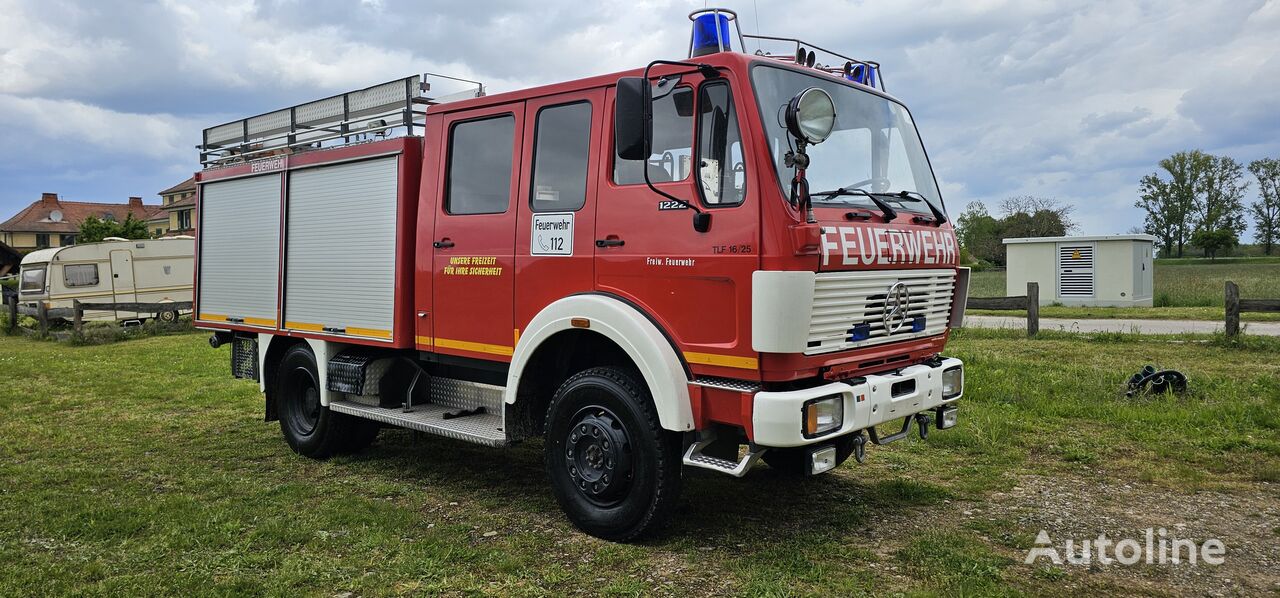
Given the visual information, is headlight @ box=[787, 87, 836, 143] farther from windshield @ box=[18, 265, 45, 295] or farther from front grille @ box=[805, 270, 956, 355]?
windshield @ box=[18, 265, 45, 295]

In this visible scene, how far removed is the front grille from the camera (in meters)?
4.52

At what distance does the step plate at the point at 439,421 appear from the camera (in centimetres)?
571

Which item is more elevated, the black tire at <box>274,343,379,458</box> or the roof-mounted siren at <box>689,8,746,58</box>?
the roof-mounted siren at <box>689,8,746,58</box>

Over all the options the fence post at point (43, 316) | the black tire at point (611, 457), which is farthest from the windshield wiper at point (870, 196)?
the fence post at point (43, 316)

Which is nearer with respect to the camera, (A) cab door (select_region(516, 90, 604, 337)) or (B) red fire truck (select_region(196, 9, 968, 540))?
(B) red fire truck (select_region(196, 9, 968, 540))

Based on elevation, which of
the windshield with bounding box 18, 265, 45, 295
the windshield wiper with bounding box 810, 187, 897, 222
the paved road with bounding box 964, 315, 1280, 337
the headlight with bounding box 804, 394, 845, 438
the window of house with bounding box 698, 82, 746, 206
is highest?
the window of house with bounding box 698, 82, 746, 206

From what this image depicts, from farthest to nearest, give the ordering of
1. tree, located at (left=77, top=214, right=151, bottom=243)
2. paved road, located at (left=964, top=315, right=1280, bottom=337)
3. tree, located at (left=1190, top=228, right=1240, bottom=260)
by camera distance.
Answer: tree, located at (left=1190, top=228, right=1240, bottom=260)
tree, located at (left=77, top=214, right=151, bottom=243)
paved road, located at (left=964, top=315, right=1280, bottom=337)

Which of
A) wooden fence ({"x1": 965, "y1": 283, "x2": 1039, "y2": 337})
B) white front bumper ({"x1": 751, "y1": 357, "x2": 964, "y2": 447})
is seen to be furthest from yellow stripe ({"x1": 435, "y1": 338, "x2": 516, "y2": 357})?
wooden fence ({"x1": 965, "y1": 283, "x2": 1039, "y2": 337})

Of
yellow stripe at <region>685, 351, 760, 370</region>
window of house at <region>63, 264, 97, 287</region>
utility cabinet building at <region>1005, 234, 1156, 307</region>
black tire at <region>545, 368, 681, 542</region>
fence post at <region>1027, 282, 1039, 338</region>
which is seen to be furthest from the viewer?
window of house at <region>63, 264, 97, 287</region>

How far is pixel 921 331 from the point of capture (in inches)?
212

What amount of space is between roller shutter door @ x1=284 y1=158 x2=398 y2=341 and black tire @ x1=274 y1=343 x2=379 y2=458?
0.36m

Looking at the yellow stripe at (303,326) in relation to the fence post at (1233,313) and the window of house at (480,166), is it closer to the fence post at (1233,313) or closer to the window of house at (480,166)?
the window of house at (480,166)

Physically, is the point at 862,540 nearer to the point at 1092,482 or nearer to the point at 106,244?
the point at 1092,482

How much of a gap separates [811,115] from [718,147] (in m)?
0.51
